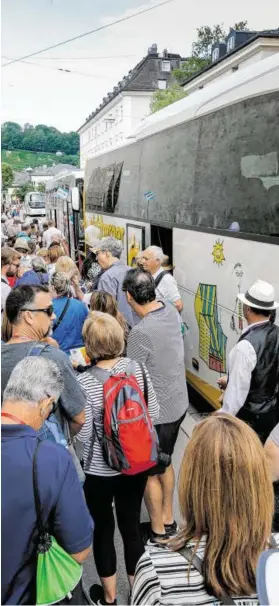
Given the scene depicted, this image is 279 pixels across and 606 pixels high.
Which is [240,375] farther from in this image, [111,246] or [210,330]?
[111,246]

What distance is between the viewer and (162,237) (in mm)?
8992

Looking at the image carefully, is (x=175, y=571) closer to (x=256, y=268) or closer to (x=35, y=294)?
(x=35, y=294)

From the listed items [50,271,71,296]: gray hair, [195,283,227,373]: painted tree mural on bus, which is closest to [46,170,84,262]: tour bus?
[195,283,227,373]: painted tree mural on bus

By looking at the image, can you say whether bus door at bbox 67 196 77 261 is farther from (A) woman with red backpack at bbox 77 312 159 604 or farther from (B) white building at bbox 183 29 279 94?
(A) woman with red backpack at bbox 77 312 159 604

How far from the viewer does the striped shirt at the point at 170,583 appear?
169 cm

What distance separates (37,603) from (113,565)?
1.35 meters

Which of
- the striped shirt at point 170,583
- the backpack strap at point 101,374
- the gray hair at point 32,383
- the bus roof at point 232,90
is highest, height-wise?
the bus roof at point 232,90

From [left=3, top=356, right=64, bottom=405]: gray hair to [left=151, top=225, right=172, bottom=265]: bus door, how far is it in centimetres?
640

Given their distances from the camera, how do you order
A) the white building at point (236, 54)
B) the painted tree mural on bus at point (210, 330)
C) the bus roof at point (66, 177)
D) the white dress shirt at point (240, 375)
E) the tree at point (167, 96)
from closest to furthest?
the white dress shirt at point (240, 375) → the painted tree mural on bus at point (210, 330) → the bus roof at point (66, 177) → the white building at point (236, 54) → the tree at point (167, 96)

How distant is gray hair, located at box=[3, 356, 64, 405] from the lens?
2.46 metres

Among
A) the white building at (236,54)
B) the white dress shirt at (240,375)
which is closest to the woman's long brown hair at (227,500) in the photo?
the white dress shirt at (240,375)

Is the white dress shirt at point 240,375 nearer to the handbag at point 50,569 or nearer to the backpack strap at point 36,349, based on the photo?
the backpack strap at point 36,349

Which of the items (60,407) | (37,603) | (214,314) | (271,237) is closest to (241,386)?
(60,407)

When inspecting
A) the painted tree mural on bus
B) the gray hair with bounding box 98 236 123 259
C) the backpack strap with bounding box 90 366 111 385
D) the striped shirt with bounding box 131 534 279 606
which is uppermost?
the gray hair with bounding box 98 236 123 259
